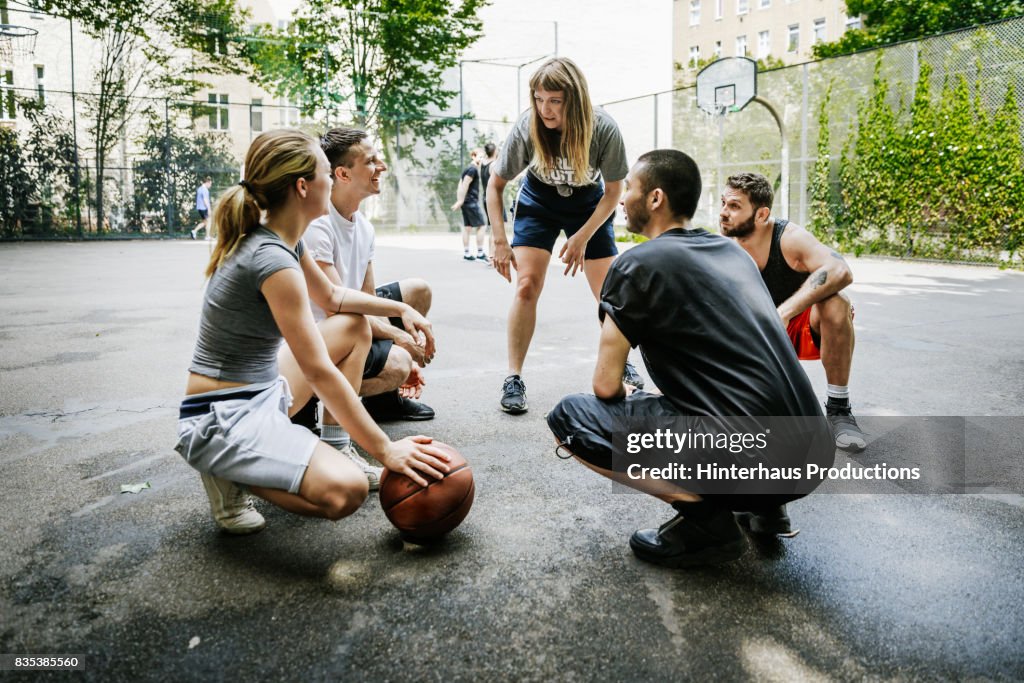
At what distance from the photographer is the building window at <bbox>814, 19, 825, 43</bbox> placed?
46906 millimetres

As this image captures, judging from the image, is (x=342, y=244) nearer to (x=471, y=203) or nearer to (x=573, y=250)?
(x=573, y=250)

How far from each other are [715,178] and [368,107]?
11449 mm

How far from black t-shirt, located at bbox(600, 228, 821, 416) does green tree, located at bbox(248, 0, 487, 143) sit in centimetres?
2308

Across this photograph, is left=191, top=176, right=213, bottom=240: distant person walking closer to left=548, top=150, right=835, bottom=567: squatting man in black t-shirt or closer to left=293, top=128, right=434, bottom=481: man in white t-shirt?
left=293, top=128, right=434, bottom=481: man in white t-shirt

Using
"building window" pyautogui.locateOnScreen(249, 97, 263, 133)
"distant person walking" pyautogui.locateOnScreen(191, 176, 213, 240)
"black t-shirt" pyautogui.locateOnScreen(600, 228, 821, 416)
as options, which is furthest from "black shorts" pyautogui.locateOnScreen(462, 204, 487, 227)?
"black t-shirt" pyautogui.locateOnScreen(600, 228, 821, 416)

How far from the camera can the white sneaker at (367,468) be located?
3.14 m

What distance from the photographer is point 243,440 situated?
2438 millimetres

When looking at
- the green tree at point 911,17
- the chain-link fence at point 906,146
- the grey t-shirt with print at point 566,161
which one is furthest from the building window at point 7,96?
the green tree at point 911,17

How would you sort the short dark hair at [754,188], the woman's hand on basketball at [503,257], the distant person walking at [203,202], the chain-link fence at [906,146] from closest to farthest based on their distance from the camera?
1. the short dark hair at [754,188]
2. the woman's hand on basketball at [503,257]
3. the chain-link fence at [906,146]
4. the distant person walking at [203,202]

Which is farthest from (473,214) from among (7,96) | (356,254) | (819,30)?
(819,30)

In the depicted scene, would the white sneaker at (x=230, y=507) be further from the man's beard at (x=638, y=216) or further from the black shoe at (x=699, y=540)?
the man's beard at (x=638, y=216)

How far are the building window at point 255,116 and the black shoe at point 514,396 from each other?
808 inches

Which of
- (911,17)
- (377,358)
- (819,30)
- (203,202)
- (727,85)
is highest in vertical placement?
(819,30)

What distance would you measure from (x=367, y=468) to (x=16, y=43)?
1862 cm
